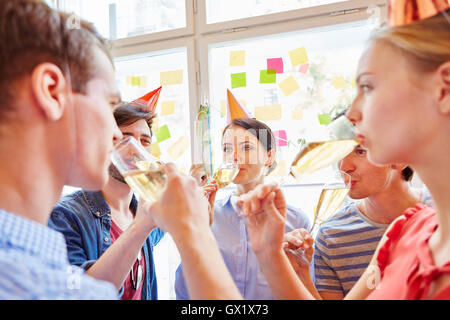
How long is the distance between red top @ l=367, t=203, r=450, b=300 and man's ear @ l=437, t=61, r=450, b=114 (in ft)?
0.63

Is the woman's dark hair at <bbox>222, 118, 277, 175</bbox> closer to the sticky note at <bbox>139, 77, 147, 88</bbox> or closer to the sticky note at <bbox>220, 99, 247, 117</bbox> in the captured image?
the sticky note at <bbox>220, 99, 247, 117</bbox>

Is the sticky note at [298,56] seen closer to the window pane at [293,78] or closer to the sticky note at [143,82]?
the window pane at [293,78]

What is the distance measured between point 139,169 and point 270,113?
0.35 meters

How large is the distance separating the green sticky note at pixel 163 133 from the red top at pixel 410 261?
0.45 metres

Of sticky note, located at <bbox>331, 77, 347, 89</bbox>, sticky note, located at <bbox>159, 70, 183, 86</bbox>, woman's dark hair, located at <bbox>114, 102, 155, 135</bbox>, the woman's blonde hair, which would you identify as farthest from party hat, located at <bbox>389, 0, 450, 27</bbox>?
woman's dark hair, located at <bbox>114, 102, 155, 135</bbox>

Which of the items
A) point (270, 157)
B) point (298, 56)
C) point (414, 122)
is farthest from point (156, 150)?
point (414, 122)

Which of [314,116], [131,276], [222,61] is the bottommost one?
[131,276]

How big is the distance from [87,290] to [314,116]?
16.6 inches

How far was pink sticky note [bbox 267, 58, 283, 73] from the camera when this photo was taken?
0.74m

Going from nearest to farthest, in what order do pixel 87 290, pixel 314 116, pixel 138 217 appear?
pixel 87 290 < pixel 314 116 < pixel 138 217

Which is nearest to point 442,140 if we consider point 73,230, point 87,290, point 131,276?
point 87,290

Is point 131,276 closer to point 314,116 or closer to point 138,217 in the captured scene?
point 138,217

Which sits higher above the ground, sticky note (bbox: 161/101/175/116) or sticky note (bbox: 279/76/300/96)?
sticky note (bbox: 279/76/300/96)
